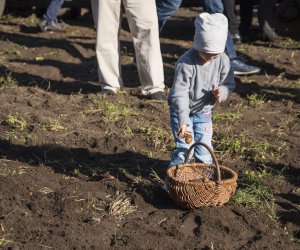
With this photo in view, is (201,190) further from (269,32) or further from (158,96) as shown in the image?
(269,32)

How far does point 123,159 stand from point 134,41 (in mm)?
1849

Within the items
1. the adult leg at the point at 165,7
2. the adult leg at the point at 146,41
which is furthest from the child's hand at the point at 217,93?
the adult leg at the point at 165,7

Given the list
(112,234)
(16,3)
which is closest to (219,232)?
(112,234)

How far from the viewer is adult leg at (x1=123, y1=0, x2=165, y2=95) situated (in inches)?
273

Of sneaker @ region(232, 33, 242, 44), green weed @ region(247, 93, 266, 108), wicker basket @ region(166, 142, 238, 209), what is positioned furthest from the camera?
sneaker @ region(232, 33, 242, 44)

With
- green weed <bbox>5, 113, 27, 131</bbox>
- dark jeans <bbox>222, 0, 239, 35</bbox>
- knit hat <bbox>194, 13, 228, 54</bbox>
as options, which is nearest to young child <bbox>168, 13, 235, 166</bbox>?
knit hat <bbox>194, 13, 228, 54</bbox>

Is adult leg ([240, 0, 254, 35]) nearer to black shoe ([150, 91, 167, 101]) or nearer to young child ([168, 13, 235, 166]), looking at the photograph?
black shoe ([150, 91, 167, 101])

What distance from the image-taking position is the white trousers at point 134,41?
696 cm

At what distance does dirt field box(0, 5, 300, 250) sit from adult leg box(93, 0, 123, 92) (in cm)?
19

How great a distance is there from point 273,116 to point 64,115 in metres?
1.83

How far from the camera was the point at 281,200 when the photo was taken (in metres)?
4.83

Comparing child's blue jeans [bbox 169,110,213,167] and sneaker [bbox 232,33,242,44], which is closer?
child's blue jeans [bbox 169,110,213,167]

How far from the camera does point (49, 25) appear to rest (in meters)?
10.3

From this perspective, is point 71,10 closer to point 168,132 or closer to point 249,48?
point 249,48
